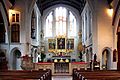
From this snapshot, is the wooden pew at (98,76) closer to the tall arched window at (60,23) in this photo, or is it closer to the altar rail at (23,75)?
the altar rail at (23,75)

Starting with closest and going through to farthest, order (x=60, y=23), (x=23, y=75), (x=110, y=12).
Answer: (x=23, y=75), (x=110, y=12), (x=60, y=23)

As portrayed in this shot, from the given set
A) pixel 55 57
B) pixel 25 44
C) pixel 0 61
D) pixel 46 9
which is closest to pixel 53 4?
pixel 46 9

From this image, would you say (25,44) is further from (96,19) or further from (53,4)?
(53,4)

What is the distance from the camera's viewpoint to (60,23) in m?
43.8

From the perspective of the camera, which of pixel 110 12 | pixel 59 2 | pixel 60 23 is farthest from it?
pixel 60 23

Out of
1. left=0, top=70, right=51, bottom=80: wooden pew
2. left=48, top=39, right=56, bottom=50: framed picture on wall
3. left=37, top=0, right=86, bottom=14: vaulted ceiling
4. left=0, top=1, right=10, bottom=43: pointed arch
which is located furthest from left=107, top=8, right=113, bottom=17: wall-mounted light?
left=48, top=39, right=56, bottom=50: framed picture on wall

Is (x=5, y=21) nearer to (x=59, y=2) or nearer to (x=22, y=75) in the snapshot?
(x=22, y=75)

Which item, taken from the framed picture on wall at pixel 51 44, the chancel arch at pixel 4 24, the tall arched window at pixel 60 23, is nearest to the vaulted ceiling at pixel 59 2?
the tall arched window at pixel 60 23

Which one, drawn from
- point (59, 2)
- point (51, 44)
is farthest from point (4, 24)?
point (59, 2)

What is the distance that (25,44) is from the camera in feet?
88.6

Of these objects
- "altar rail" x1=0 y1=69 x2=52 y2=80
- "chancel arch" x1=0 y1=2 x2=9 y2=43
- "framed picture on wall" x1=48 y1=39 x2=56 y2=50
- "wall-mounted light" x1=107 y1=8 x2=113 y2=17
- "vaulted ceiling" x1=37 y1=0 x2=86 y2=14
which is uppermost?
"vaulted ceiling" x1=37 y1=0 x2=86 y2=14

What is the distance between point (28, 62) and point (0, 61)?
2891 mm

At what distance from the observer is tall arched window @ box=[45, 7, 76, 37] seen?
4356 centimetres

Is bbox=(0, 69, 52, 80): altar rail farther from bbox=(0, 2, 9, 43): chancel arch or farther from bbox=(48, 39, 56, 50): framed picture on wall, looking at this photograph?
bbox=(48, 39, 56, 50): framed picture on wall
